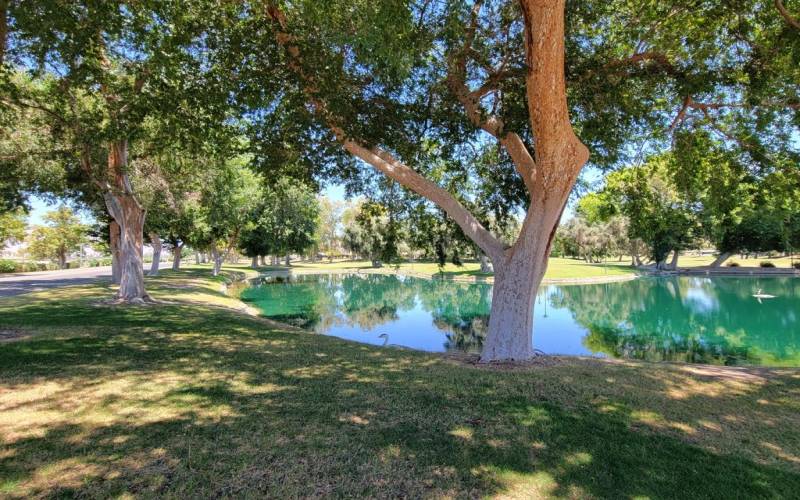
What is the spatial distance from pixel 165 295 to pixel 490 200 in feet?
46.3

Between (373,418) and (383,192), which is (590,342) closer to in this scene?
(383,192)

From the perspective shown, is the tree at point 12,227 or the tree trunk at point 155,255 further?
the tree at point 12,227

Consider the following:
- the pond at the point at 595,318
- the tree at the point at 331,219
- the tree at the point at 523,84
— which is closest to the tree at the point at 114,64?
the tree at the point at 523,84

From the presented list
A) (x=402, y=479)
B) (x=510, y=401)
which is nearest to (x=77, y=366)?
(x=402, y=479)

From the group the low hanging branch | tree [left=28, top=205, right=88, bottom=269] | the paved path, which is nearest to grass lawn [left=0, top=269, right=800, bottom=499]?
the low hanging branch

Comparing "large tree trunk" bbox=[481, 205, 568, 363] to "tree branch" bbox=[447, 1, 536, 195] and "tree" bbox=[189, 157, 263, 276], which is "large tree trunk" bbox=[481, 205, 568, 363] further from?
"tree" bbox=[189, 157, 263, 276]

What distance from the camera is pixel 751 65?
25.4ft

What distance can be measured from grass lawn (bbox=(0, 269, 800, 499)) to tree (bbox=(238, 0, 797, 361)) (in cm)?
248

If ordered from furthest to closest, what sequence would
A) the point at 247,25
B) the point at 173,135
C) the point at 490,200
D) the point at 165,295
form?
the point at 165,295 < the point at 490,200 < the point at 173,135 < the point at 247,25

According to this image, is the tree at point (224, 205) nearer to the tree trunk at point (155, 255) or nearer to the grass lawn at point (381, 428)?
the tree trunk at point (155, 255)

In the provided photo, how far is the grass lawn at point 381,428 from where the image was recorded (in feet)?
9.81

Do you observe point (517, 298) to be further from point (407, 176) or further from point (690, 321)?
point (690, 321)

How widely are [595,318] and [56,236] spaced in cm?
6148

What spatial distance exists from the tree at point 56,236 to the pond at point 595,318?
1398 inches
